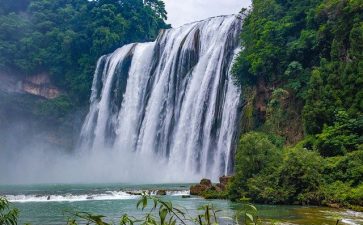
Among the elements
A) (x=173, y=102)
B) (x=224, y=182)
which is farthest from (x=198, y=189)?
(x=173, y=102)

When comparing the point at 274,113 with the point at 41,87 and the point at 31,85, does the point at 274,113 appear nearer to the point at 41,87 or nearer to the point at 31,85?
the point at 41,87

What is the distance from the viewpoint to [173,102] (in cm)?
3909

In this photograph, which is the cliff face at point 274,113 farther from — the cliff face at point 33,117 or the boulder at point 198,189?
the cliff face at point 33,117

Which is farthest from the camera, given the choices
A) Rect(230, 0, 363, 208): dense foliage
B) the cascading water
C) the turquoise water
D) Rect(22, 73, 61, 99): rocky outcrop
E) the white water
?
Rect(22, 73, 61, 99): rocky outcrop

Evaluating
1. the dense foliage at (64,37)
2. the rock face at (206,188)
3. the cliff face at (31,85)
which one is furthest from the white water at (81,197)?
the cliff face at (31,85)

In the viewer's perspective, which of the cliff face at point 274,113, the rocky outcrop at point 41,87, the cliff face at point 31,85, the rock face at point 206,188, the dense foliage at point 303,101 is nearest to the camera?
the dense foliage at point 303,101

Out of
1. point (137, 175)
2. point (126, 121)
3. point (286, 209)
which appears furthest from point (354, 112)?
point (126, 121)

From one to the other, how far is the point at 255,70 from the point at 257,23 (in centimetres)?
412

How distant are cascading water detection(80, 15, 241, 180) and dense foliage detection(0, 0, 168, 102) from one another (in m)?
2.72

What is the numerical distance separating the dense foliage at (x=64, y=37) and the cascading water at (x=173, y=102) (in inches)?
107

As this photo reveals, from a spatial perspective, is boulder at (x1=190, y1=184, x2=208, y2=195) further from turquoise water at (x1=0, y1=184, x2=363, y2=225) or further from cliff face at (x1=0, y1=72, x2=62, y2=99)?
cliff face at (x1=0, y1=72, x2=62, y2=99)

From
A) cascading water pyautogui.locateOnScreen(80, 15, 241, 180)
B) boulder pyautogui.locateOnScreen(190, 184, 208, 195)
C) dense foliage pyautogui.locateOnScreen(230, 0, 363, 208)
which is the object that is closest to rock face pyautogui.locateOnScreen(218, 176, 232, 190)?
boulder pyautogui.locateOnScreen(190, 184, 208, 195)

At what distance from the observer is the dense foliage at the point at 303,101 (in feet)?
60.3

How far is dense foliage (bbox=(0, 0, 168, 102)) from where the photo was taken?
2044 inches
